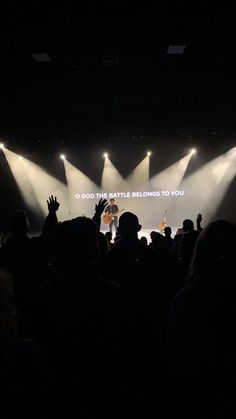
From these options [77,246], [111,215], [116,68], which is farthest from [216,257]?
[111,215]

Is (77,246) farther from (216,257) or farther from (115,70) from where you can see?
(115,70)

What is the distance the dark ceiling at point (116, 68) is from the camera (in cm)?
441

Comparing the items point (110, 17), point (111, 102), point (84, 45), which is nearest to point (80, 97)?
point (111, 102)

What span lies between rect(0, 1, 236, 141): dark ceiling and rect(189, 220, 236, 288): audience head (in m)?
3.71

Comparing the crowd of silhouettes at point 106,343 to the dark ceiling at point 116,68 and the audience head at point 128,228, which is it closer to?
the audience head at point 128,228

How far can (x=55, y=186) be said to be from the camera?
16719 mm

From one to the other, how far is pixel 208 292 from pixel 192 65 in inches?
230

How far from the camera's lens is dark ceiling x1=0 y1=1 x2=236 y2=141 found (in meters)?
4.41

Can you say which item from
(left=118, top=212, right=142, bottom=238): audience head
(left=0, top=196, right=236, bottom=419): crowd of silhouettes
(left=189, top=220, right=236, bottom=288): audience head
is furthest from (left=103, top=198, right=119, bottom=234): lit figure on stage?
(left=189, top=220, right=236, bottom=288): audience head

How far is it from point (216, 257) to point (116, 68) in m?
5.73

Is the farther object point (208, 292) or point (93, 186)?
point (93, 186)

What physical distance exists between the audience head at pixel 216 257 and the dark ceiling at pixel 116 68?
3.71 meters

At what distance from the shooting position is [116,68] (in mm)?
6316

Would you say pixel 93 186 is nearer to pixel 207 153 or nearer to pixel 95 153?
pixel 95 153
